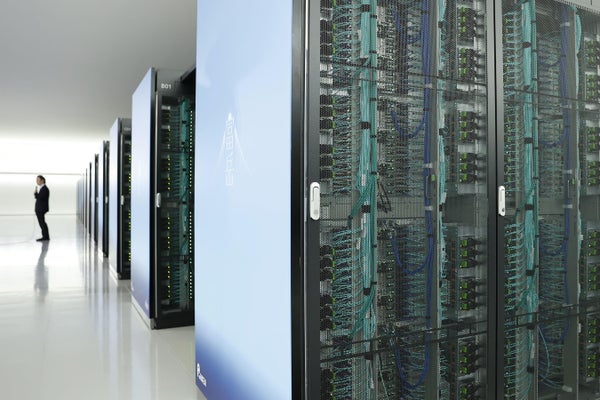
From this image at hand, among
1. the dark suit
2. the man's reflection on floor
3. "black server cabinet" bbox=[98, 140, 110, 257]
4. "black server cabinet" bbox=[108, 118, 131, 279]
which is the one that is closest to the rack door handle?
the man's reflection on floor

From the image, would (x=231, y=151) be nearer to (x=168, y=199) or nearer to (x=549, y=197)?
(x=549, y=197)

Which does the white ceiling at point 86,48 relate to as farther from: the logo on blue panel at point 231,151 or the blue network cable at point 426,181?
the blue network cable at point 426,181

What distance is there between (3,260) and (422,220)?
29.1 feet

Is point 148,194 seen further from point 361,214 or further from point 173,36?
point 173,36

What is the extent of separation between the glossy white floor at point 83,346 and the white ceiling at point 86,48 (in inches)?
144

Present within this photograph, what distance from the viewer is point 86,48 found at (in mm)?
7762

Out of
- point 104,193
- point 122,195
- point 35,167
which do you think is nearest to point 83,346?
point 122,195

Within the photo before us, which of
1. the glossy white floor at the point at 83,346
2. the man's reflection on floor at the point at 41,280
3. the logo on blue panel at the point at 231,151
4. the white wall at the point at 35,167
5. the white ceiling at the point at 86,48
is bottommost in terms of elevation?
the glossy white floor at the point at 83,346

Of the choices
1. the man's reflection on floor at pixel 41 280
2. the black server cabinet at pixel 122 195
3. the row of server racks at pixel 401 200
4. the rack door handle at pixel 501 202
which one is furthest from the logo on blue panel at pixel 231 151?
the black server cabinet at pixel 122 195

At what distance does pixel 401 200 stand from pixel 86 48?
7.44 m

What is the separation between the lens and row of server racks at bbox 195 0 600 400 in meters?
1.80

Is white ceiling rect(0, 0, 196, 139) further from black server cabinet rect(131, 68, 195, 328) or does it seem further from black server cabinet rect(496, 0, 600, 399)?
black server cabinet rect(496, 0, 600, 399)

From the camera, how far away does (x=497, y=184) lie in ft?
7.32

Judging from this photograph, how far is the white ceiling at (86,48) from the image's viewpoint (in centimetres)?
613
